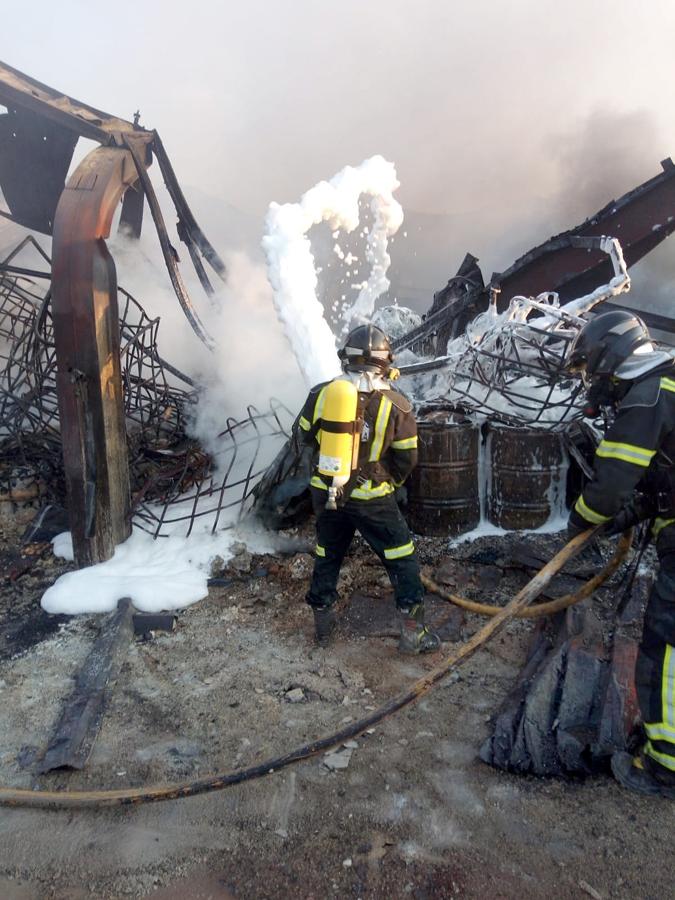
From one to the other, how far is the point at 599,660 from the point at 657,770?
72cm

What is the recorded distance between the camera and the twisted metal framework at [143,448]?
5520mm

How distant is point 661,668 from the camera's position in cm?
253

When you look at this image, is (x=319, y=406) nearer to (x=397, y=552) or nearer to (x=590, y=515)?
(x=397, y=552)

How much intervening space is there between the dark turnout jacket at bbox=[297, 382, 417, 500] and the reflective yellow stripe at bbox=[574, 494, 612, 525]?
3.84 feet

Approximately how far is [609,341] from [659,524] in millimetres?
840

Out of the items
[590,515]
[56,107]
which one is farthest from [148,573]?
[56,107]

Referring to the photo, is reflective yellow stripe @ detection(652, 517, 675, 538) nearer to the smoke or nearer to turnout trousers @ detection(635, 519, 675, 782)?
turnout trousers @ detection(635, 519, 675, 782)

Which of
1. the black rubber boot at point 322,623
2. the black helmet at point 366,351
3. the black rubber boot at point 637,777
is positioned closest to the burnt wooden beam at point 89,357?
the black rubber boot at point 322,623

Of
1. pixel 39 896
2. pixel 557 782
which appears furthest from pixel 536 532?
pixel 39 896

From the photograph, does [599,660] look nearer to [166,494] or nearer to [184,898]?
[184,898]

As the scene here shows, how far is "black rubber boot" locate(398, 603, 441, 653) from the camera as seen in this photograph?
12.3 ft

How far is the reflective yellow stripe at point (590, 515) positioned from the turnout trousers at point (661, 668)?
23 centimetres

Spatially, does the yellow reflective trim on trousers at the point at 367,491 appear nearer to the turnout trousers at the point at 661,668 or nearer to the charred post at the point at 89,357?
the turnout trousers at the point at 661,668

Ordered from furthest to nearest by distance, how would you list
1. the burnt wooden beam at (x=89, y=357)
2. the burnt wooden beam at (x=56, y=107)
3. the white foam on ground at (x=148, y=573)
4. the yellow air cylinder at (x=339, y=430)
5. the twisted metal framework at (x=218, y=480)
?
the twisted metal framework at (x=218, y=480), the burnt wooden beam at (x=56, y=107), the burnt wooden beam at (x=89, y=357), the white foam on ground at (x=148, y=573), the yellow air cylinder at (x=339, y=430)
